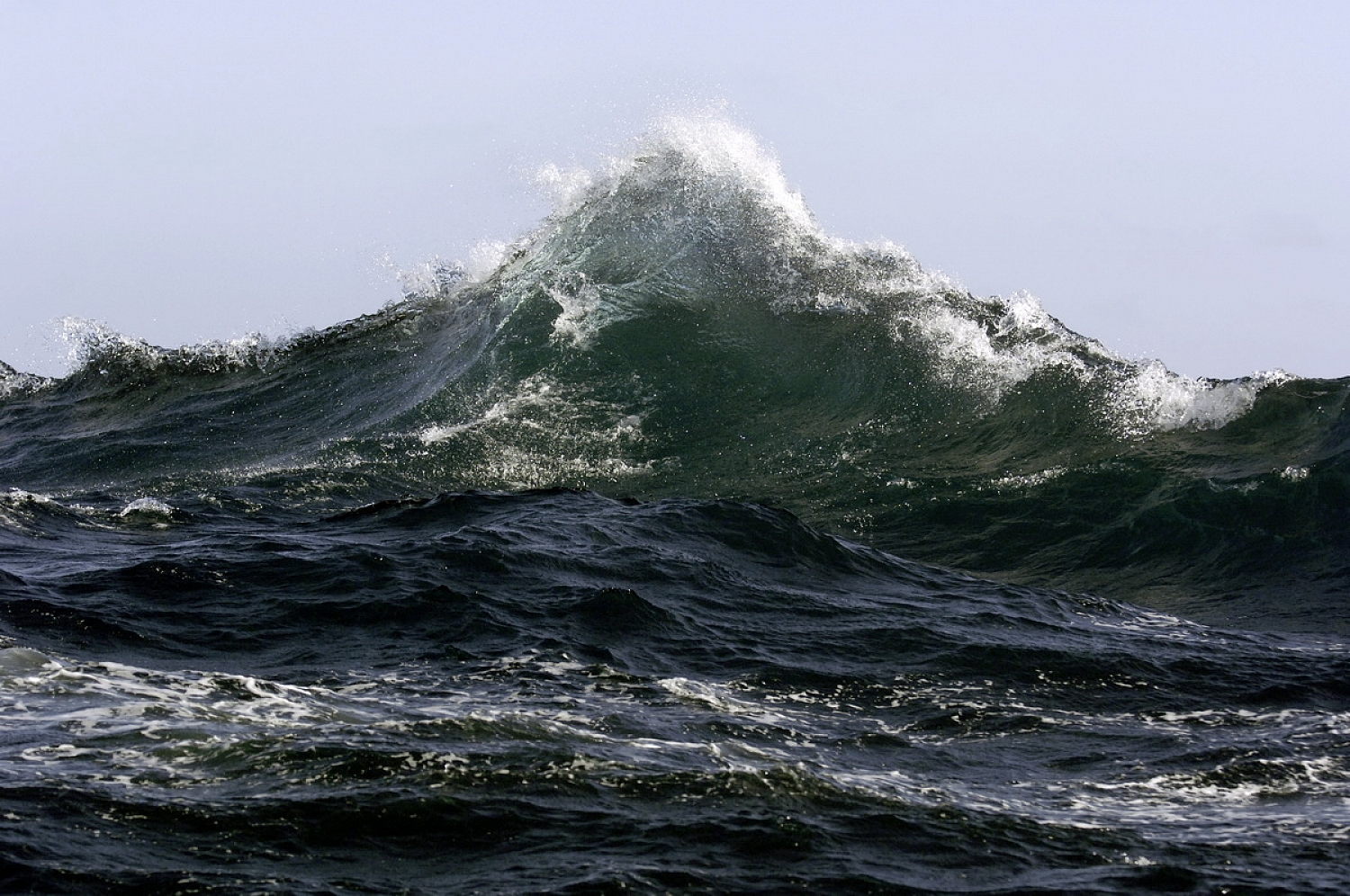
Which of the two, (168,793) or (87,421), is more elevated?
(87,421)

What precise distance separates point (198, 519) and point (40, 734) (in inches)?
236

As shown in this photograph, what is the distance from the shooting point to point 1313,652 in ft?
31.2

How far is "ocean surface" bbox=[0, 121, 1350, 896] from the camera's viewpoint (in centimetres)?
541

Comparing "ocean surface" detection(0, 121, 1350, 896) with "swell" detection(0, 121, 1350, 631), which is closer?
"ocean surface" detection(0, 121, 1350, 896)

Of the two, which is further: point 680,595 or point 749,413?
point 749,413

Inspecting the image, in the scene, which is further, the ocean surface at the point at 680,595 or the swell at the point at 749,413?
the swell at the point at 749,413

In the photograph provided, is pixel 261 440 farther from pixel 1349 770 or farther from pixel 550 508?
pixel 1349 770

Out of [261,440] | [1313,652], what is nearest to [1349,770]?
[1313,652]

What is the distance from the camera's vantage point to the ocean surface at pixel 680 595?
5406 mm

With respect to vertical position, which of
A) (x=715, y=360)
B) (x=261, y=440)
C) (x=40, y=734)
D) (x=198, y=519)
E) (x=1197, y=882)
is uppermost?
(x=715, y=360)

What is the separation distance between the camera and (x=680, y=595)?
9.85 m

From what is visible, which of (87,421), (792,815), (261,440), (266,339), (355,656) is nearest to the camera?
(792,815)

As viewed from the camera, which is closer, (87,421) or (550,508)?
(550,508)

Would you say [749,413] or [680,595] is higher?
[749,413]
